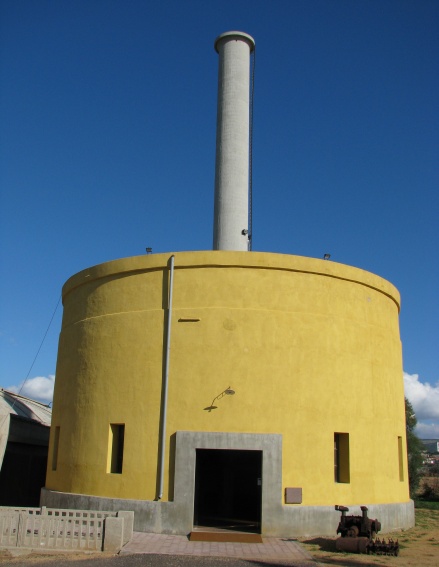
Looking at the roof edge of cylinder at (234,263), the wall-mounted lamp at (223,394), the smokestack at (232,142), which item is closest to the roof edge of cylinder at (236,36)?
the smokestack at (232,142)

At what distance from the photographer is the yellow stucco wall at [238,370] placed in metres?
14.6

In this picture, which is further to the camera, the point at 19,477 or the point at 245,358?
the point at 19,477

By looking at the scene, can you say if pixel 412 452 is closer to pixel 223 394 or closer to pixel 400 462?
pixel 400 462

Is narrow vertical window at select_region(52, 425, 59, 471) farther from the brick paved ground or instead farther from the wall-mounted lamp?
the wall-mounted lamp

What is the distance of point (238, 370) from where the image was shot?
14.8m

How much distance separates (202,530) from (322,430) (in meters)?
3.73

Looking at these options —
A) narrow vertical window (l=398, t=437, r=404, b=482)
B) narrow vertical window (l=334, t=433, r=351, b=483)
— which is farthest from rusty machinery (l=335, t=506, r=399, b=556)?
narrow vertical window (l=398, t=437, r=404, b=482)

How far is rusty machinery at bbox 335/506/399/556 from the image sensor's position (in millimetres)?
12523

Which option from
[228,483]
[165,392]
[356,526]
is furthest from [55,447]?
[356,526]

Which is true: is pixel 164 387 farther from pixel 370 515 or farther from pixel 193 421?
pixel 370 515

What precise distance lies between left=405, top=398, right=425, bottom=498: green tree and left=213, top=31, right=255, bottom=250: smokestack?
62.0 feet

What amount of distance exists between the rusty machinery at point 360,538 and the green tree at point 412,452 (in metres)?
22.1

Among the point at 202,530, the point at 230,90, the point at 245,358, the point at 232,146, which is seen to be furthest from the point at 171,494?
the point at 230,90

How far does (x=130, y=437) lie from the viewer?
14.9 meters
